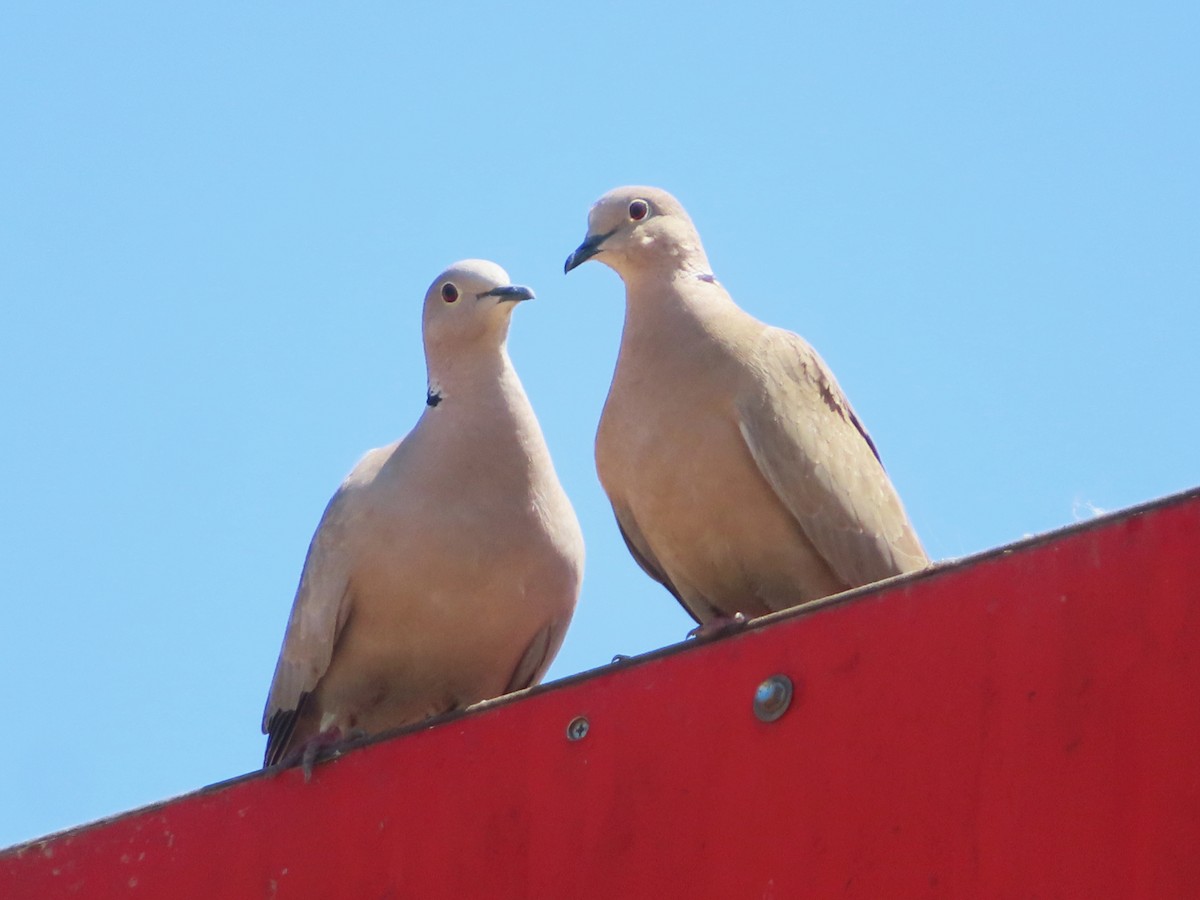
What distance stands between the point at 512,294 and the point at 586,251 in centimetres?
41

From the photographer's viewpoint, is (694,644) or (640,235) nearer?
(694,644)

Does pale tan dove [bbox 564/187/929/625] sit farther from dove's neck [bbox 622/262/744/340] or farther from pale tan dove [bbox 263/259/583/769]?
pale tan dove [bbox 263/259/583/769]

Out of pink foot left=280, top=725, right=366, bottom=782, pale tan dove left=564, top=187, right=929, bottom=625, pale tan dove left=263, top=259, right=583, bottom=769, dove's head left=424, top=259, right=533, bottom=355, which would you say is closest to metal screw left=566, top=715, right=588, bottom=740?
pink foot left=280, top=725, right=366, bottom=782

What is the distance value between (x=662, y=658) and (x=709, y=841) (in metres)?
0.50

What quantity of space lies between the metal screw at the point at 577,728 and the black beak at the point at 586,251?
2476mm

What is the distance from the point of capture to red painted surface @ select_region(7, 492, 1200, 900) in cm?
346

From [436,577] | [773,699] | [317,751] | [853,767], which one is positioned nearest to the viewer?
[853,767]

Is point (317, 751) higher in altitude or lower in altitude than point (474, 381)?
lower

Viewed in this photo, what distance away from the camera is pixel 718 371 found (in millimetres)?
5895

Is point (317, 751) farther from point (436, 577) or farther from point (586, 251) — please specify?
point (586, 251)

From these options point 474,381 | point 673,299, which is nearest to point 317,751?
point 474,381

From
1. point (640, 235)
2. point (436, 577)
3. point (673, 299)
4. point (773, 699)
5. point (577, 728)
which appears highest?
point (640, 235)

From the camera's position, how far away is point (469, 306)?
6844mm

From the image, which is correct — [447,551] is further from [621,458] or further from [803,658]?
[803,658]
